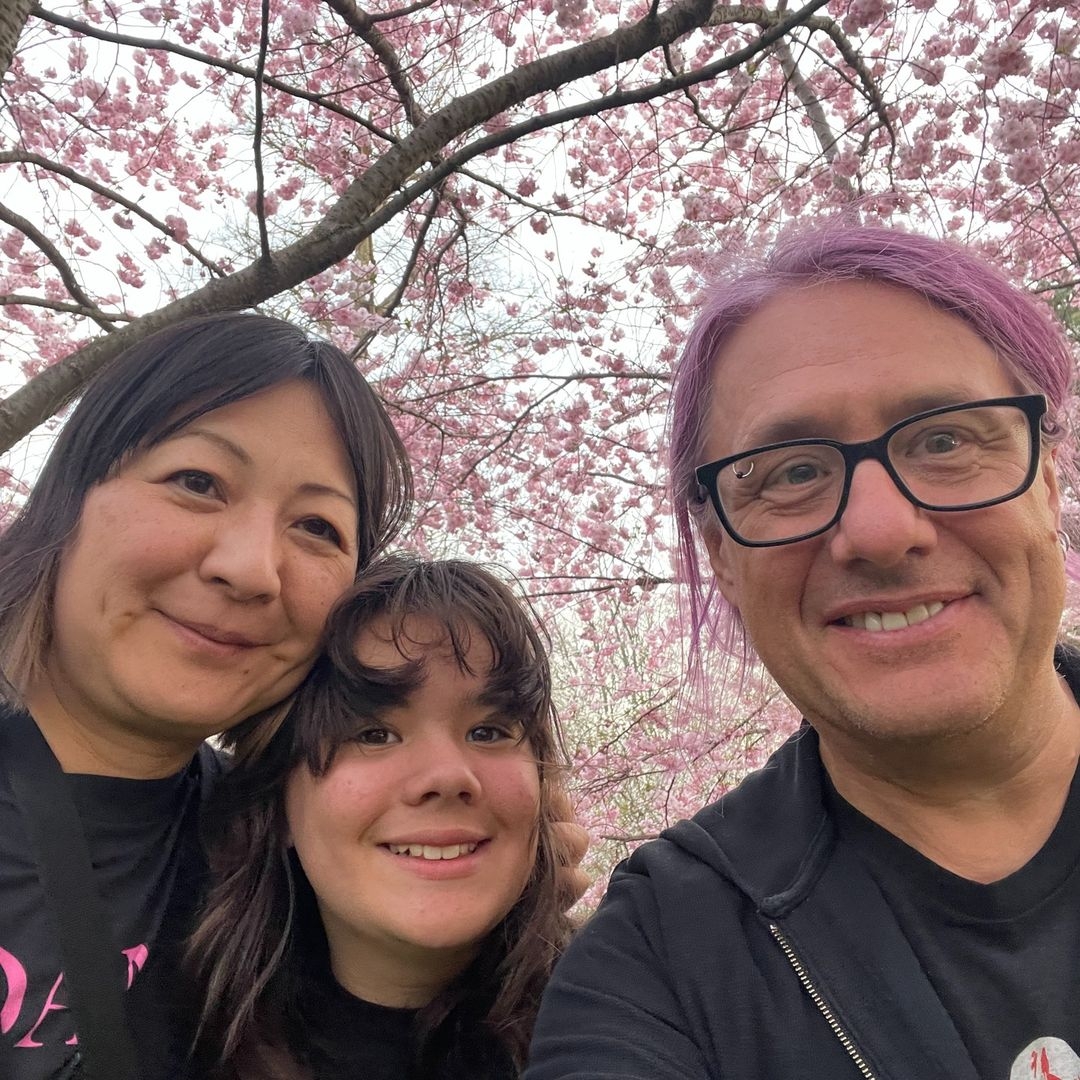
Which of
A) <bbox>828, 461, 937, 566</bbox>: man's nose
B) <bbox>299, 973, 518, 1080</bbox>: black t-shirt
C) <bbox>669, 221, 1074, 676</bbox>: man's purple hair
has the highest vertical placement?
<bbox>669, 221, 1074, 676</bbox>: man's purple hair

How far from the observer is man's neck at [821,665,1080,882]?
1.12m

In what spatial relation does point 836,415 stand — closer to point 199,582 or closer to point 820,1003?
point 820,1003

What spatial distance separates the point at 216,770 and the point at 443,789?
722mm

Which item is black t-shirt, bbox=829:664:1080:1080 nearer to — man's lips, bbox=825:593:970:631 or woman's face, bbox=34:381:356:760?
man's lips, bbox=825:593:970:631

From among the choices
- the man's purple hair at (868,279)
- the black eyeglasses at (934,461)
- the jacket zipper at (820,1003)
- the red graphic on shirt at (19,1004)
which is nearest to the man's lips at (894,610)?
the black eyeglasses at (934,461)

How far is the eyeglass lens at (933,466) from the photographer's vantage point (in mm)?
1127

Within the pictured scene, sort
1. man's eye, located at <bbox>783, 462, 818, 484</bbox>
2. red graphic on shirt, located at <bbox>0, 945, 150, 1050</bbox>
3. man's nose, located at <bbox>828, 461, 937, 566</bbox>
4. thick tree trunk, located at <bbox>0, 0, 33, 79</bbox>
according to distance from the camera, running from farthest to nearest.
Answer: thick tree trunk, located at <bbox>0, 0, 33, 79</bbox> → red graphic on shirt, located at <bbox>0, 945, 150, 1050</bbox> → man's eye, located at <bbox>783, 462, 818, 484</bbox> → man's nose, located at <bbox>828, 461, 937, 566</bbox>

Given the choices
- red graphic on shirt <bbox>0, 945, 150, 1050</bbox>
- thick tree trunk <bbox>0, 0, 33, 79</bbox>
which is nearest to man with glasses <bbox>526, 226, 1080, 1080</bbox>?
red graphic on shirt <bbox>0, 945, 150, 1050</bbox>

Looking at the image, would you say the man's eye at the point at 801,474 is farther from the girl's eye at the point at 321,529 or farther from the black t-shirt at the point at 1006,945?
the girl's eye at the point at 321,529

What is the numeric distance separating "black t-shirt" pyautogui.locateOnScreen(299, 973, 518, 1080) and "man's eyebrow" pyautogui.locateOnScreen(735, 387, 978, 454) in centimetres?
126

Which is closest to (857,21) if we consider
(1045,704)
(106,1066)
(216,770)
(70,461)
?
(1045,704)

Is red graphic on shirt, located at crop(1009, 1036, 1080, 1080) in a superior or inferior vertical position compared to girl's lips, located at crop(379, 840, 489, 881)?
inferior

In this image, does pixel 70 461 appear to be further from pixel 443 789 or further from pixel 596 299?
pixel 596 299

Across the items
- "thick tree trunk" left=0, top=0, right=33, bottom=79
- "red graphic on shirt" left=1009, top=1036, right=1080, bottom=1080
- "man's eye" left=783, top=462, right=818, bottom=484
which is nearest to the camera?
"red graphic on shirt" left=1009, top=1036, right=1080, bottom=1080
